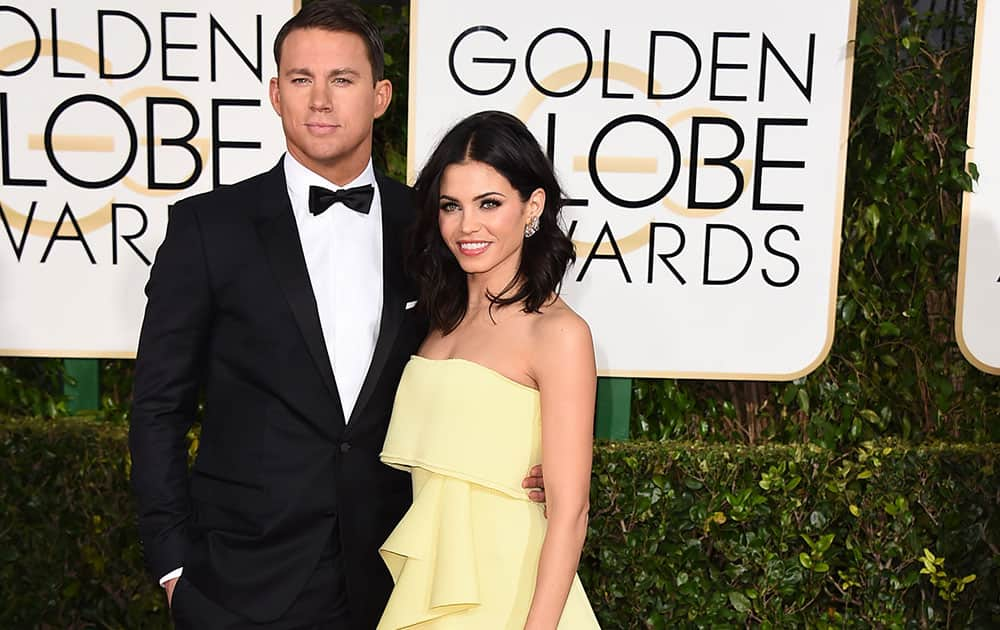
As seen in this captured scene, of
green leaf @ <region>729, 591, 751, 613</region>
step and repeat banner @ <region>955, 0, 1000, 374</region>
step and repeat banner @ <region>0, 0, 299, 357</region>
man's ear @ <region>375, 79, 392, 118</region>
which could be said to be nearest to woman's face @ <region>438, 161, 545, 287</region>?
man's ear @ <region>375, 79, 392, 118</region>

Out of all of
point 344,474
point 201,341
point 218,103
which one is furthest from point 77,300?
point 344,474

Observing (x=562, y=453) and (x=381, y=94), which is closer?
(x=562, y=453)

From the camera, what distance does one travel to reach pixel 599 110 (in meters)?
3.30

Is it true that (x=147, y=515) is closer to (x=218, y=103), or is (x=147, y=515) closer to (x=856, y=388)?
(x=218, y=103)

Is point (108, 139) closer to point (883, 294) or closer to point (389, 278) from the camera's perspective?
point (389, 278)

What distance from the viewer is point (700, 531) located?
11.3 feet

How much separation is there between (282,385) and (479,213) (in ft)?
1.80

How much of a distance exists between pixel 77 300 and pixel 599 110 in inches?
72.6

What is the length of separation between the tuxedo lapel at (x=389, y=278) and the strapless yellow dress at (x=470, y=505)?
13cm

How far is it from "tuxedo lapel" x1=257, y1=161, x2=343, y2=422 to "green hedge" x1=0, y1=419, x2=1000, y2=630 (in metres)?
1.53

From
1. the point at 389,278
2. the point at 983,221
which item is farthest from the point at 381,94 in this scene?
the point at 983,221

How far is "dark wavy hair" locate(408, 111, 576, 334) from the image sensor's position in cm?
206

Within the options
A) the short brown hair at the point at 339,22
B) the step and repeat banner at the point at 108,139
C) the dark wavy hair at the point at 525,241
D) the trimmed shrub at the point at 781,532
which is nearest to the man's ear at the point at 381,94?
the short brown hair at the point at 339,22

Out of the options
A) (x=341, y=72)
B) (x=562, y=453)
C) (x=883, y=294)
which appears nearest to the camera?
(x=562, y=453)
